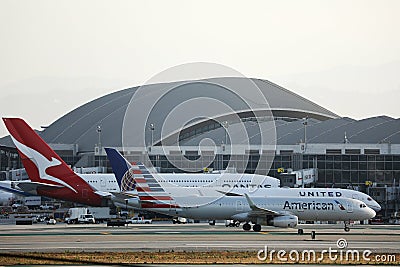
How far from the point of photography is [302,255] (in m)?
39.9

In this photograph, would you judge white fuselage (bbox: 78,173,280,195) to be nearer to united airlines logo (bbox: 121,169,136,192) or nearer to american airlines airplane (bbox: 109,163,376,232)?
united airlines logo (bbox: 121,169,136,192)

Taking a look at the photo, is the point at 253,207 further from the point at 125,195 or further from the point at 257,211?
the point at 125,195

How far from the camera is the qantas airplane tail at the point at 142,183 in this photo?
63.9 metres

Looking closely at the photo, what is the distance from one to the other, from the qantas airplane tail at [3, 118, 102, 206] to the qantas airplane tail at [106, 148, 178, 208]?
5.82m

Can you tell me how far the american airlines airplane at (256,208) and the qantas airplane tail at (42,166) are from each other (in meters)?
13.7

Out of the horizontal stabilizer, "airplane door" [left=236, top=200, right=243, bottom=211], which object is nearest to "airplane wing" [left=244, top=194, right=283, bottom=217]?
"airplane door" [left=236, top=200, right=243, bottom=211]

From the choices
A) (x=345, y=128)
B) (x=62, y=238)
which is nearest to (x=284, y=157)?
(x=345, y=128)

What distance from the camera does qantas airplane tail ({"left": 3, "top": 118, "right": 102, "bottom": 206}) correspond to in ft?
253

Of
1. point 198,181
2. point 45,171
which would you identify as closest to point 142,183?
point 45,171

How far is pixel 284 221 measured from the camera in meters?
60.2

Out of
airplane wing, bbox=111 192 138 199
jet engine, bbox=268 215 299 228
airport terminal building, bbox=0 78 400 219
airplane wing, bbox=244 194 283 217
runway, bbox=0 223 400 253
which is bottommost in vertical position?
runway, bbox=0 223 400 253

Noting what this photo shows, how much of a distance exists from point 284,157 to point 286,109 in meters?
22.3

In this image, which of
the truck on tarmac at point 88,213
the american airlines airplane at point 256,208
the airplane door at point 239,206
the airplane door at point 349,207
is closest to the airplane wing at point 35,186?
the truck on tarmac at point 88,213

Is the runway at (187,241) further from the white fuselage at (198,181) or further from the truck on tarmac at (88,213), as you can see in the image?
the white fuselage at (198,181)
